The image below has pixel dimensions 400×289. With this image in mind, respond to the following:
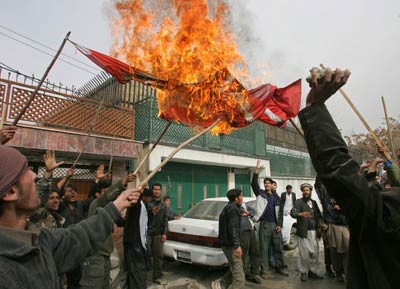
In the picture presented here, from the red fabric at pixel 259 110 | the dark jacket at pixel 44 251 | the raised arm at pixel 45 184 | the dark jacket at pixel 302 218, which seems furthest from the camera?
the dark jacket at pixel 302 218

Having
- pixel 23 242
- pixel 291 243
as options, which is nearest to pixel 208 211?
pixel 291 243

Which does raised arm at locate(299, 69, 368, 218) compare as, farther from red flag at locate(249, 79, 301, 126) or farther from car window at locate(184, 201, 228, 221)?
car window at locate(184, 201, 228, 221)

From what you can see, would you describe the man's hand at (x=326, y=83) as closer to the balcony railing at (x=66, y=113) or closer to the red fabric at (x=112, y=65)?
the red fabric at (x=112, y=65)

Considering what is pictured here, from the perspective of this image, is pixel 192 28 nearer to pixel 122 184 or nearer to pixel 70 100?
pixel 122 184

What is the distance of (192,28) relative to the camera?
193 inches

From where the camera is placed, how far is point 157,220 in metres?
6.97

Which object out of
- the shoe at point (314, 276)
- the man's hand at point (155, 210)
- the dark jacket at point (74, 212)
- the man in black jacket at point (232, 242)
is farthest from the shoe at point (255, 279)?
the dark jacket at point (74, 212)

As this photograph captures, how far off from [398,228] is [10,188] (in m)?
1.90

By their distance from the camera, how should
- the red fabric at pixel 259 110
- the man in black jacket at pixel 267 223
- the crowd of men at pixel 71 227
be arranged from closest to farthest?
the crowd of men at pixel 71 227 → the red fabric at pixel 259 110 → the man in black jacket at pixel 267 223

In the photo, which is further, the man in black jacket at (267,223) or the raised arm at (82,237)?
the man in black jacket at (267,223)

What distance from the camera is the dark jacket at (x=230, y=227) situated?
5566 mm

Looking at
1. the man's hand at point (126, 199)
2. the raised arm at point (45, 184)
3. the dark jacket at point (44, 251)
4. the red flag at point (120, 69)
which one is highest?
the red flag at point (120, 69)

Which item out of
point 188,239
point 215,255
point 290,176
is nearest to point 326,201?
point 215,255

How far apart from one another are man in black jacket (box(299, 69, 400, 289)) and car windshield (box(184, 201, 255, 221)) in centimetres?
595
